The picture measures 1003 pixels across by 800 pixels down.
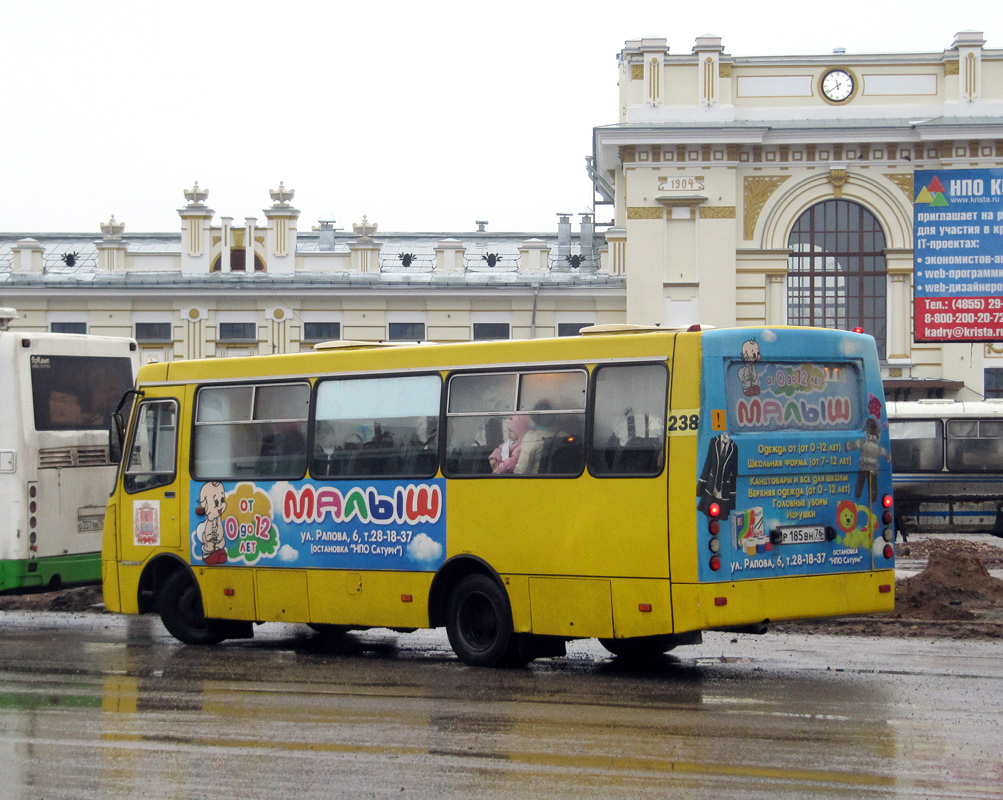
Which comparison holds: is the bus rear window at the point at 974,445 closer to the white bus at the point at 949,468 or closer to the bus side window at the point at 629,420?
the white bus at the point at 949,468

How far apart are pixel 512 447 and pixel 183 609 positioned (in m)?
4.29

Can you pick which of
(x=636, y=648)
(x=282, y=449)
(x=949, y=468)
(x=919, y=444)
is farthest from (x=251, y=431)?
(x=949, y=468)

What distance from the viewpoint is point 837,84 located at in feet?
132

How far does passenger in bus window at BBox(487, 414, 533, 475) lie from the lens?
11.3m

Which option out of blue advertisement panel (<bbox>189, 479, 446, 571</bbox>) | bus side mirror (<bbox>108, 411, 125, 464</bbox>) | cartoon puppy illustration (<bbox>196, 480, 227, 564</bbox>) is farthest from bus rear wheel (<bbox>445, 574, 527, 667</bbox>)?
bus side mirror (<bbox>108, 411, 125, 464</bbox>)

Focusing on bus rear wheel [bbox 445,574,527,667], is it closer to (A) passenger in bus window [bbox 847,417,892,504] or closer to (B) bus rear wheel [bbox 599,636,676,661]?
(B) bus rear wheel [bbox 599,636,676,661]

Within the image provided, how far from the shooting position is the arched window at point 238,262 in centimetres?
4431

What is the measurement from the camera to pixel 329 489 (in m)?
12.5

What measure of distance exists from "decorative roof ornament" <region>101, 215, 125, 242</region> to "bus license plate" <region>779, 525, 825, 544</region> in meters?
38.7

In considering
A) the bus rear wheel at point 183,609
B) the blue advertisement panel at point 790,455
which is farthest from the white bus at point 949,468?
the bus rear wheel at point 183,609

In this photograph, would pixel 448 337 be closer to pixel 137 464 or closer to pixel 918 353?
pixel 918 353

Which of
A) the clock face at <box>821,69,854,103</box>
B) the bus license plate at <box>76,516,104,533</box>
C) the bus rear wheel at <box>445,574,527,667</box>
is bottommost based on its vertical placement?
the bus rear wheel at <box>445,574,527,667</box>

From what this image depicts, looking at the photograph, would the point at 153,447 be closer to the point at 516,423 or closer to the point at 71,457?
the point at 71,457

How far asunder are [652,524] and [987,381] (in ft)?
107
